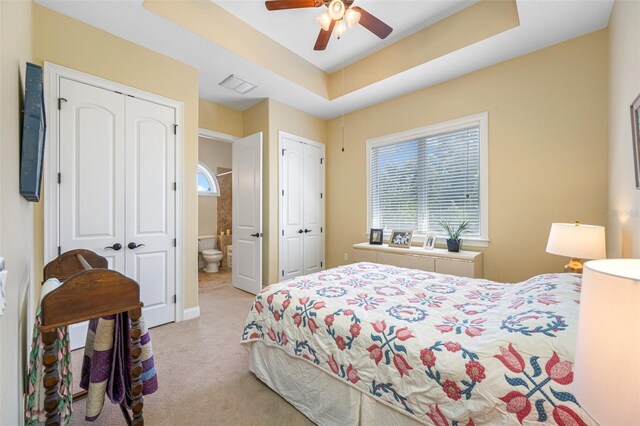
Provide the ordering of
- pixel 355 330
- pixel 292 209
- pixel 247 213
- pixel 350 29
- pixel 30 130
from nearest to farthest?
pixel 30 130
pixel 355 330
pixel 350 29
pixel 247 213
pixel 292 209

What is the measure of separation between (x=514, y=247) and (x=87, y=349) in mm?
3763

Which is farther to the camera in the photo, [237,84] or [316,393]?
[237,84]

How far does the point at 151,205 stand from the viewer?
280cm

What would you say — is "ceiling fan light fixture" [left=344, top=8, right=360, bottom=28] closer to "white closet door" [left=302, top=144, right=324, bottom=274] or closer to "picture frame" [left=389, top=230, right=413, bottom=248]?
"white closet door" [left=302, top=144, right=324, bottom=274]

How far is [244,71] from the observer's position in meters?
3.22

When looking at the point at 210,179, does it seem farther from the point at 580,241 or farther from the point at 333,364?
the point at 580,241

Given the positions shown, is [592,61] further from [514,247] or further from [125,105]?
[125,105]

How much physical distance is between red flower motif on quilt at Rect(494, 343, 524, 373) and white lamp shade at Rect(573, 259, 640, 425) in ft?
1.61

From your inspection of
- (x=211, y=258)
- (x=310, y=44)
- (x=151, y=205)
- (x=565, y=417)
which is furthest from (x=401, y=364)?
(x=211, y=258)

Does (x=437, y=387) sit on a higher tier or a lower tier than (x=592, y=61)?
lower

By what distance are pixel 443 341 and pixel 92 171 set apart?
3044 millimetres

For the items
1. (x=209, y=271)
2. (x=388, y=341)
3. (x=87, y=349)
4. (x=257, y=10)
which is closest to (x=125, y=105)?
(x=257, y=10)

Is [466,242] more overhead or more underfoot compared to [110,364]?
more overhead

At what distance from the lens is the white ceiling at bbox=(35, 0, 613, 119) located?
2.26m
